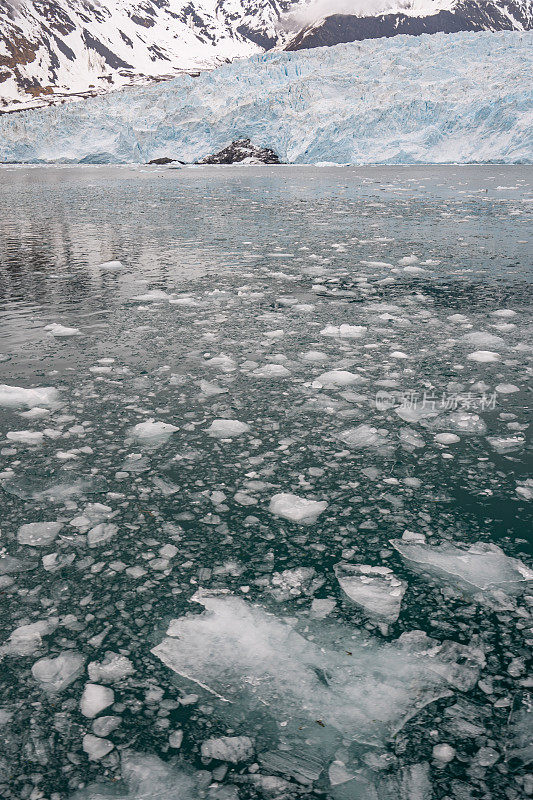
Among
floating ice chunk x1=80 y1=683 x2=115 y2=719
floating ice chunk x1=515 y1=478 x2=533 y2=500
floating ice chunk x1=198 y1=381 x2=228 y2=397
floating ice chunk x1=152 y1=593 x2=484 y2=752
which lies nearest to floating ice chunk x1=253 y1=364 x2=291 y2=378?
floating ice chunk x1=198 y1=381 x2=228 y2=397

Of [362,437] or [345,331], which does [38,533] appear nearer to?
[362,437]

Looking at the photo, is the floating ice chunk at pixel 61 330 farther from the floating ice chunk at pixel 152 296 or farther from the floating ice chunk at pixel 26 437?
the floating ice chunk at pixel 26 437

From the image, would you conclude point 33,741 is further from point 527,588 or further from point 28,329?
point 28,329

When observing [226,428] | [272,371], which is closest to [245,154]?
[272,371]

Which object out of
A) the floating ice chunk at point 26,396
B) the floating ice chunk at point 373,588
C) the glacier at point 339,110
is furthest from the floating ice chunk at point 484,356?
the glacier at point 339,110

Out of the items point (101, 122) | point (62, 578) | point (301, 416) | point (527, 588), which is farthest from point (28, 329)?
point (101, 122)

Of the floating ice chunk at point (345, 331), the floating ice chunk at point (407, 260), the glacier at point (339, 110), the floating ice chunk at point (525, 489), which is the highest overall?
the glacier at point (339, 110)
